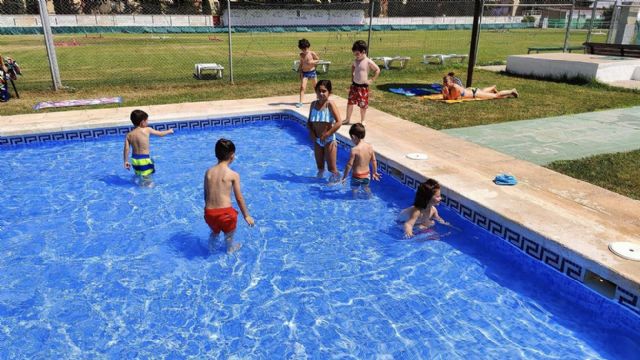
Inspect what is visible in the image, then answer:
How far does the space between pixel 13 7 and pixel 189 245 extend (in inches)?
1623

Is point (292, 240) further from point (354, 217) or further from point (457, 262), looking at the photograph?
point (457, 262)

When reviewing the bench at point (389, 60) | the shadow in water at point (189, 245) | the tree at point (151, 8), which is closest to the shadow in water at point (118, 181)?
the shadow in water at point (189, 245)

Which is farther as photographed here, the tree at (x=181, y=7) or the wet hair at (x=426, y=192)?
the tree at (x=181, y=7)

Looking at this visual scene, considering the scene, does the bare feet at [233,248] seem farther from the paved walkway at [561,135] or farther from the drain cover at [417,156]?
the paved walkway at [561,135]

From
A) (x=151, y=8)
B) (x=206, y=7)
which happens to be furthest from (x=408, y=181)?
(x=206, y=7)

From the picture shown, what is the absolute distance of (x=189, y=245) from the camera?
5434 millimetres

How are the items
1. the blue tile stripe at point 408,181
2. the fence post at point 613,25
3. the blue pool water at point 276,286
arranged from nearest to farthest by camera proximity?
1. the blue pool water at point 276,286
2. the blue tile stripe at point 408,181
3. the fence post at point 613,25

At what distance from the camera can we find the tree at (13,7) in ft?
116

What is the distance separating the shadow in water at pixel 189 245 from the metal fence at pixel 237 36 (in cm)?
866

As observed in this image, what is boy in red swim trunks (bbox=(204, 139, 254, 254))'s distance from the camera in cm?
460

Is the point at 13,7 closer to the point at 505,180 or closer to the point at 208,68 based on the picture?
the point at 208,68

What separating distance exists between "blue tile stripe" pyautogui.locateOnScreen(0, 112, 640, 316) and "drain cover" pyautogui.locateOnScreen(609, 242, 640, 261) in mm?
349

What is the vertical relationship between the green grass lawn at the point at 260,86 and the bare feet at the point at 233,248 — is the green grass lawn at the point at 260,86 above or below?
above

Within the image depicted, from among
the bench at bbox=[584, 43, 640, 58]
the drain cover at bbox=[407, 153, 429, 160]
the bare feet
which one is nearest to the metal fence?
the bench at bbox=[584, 43, 640, 58]
